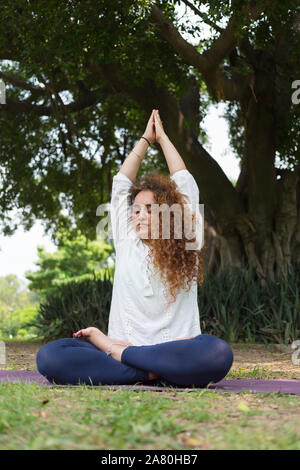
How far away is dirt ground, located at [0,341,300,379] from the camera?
15.0ft

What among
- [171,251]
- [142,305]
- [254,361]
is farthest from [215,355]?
[254,361]

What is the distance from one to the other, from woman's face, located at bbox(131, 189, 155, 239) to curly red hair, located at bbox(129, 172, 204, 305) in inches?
1.5

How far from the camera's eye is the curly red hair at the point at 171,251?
10.8ft

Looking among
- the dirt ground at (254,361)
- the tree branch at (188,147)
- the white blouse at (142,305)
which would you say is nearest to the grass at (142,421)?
the white blouse at (142,305)

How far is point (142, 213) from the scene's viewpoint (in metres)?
3.34

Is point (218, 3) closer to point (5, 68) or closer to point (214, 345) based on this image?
point (214, 345)

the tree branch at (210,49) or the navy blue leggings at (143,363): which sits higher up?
the tree branch at (210,49)

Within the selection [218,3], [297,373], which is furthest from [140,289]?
[218,3]

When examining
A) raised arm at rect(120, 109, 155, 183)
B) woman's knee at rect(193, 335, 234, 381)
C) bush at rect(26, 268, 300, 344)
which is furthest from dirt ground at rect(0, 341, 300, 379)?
raised arm at rect(120, 109, 155, 183)

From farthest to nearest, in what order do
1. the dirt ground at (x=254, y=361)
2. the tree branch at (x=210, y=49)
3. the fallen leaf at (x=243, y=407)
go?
1. the tree branch at (x=210, y=49)
2. the dirt ground at (x=254, y=361)
3. the fallen leaf at (x=243, y=407)

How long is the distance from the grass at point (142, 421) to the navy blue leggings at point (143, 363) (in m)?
0.20

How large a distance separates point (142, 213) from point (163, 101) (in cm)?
536

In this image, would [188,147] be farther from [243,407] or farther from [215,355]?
[243,407]

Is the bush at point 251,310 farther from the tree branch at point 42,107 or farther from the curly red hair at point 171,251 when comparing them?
the tree branch at point 42,107
